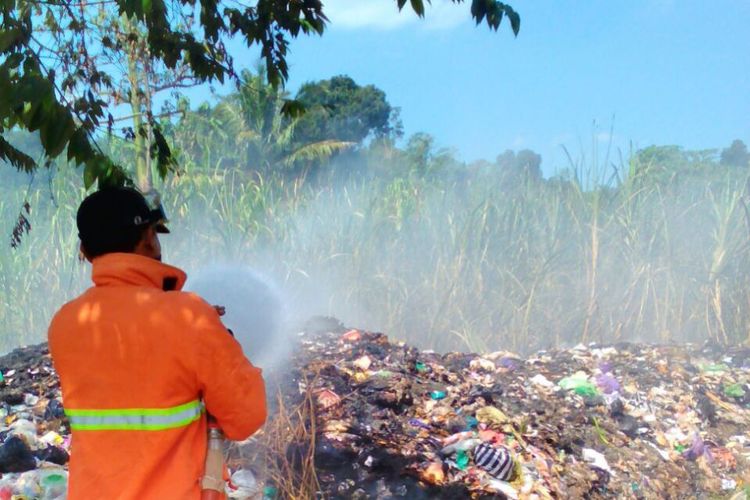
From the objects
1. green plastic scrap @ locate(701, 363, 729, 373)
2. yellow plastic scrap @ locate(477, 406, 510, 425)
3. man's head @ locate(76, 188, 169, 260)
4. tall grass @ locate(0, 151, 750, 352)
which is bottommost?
green plastic scrap @ locate(701, 363, 729, 373)

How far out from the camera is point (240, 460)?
358 centimetres

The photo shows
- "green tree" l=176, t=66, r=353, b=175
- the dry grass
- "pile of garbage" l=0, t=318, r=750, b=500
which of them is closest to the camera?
the dry grass

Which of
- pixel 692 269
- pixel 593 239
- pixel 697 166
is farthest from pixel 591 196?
pixel 697 166

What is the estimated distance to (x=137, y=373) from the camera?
1.68 metres

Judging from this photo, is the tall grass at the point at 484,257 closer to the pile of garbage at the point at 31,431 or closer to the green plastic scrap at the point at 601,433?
the green plastic scrap at the point at 601,433

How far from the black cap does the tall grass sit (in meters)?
5.39

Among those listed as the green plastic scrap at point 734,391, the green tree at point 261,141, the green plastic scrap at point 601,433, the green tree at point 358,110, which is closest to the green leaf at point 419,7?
the green plastic scrap at point 601,433

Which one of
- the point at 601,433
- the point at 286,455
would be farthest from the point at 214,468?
the point at 601,433

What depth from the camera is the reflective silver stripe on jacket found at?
5.57 feet

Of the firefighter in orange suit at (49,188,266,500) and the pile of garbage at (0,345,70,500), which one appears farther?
the pile of garbage at (0,345,70,500)

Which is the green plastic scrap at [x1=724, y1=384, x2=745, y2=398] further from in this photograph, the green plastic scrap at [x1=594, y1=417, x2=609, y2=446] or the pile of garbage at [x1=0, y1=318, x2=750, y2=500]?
the green plastic scrap at [x1=594, y1=417, x2=609, y2=446]

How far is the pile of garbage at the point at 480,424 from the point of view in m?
3.62

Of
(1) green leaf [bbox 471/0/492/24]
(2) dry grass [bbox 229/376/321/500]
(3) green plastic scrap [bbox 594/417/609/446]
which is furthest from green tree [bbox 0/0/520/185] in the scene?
(3) green plastic scrap [bbox 594/417/609/446]

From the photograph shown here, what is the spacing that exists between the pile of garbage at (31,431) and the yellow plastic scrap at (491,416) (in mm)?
2228
